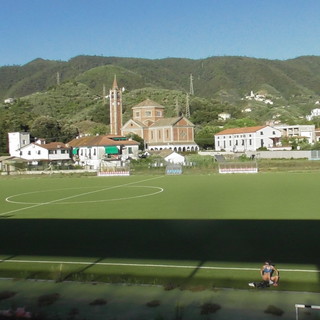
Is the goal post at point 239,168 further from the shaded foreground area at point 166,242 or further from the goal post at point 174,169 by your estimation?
the shaded foreground area at point 166,242

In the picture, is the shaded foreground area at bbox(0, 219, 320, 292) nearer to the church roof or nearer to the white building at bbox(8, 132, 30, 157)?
the white building at bbox(8, 132, 30, 157)

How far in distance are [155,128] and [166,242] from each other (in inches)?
3309

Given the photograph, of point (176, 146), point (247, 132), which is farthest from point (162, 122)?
point (247, 132)

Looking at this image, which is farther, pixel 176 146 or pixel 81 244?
pixel 176 146

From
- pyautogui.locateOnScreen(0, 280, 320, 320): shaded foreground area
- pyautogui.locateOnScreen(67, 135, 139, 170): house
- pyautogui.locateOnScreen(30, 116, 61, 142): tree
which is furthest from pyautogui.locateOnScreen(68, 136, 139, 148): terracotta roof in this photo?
pyautogui.locateOnScreen(0, 280, 320, 320): shaded foreground area

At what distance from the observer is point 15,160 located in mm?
74250

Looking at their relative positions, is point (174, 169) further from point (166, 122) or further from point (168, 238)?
point (166, 122)

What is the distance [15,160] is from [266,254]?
66.3m

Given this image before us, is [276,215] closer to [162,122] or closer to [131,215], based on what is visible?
[131,215]

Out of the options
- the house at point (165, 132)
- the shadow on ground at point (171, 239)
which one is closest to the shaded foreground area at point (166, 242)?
the shadow on ground at point (171, 239)

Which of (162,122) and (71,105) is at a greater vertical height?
(71,105)

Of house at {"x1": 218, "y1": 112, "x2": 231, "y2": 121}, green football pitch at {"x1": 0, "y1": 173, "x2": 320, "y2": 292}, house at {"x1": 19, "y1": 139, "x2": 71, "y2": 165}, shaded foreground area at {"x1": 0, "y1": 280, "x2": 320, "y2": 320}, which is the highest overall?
house at {"x1": 218, "y1": 112, "x2": 231, "y2": 121}

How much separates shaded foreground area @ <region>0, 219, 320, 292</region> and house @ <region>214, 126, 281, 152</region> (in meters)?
68.5

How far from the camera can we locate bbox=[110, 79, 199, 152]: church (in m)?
95.3
